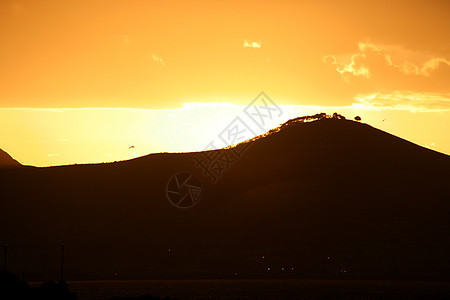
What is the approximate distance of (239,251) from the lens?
7726 inches

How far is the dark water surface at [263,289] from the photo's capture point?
148 m

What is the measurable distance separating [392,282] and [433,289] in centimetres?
1663

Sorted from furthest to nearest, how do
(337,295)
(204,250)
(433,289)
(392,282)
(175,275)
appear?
(204,250), (175,275), (392,282), (433,289), (337,295)

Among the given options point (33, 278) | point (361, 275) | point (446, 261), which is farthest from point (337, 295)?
point (33, 278)

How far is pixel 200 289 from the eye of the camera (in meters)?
160

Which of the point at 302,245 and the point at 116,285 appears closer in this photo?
the point at 116,285

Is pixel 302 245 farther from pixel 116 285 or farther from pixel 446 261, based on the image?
pixel 116 285

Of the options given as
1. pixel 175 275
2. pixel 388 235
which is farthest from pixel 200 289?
pixel 388 235

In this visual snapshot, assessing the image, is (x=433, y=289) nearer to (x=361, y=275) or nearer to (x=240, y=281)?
(x=361, y=275)

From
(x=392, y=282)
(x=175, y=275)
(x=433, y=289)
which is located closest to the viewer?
(x=433, y=289)

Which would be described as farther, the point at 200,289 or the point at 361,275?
the point at 361,275

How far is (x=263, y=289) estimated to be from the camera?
523 feet

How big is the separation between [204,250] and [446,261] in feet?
173

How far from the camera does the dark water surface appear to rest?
148 m
